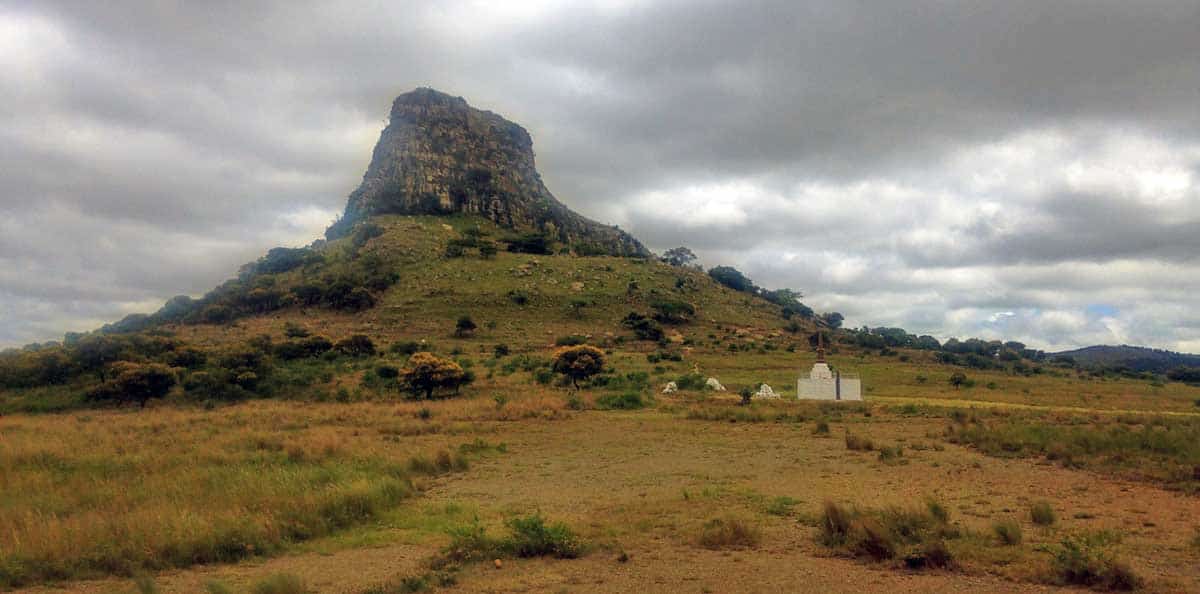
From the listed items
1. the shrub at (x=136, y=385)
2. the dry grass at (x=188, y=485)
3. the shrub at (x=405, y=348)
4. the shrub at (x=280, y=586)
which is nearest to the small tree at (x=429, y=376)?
the dry grass at (x=188, y=485)

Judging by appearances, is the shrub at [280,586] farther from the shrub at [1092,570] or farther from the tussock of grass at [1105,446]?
the tussock of grass at [1105,446]

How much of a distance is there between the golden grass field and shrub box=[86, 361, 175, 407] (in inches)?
38.1

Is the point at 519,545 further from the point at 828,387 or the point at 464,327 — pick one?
the point at 464,327

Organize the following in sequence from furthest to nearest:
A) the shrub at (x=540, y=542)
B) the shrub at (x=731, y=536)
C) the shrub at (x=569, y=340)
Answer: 1. the shrub at (x=569, y=340)
2. the shrub at (x=731, y=536)
3. the shrub at (x=540, y=542)

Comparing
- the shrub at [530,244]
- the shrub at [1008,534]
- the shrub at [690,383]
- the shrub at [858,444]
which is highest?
the shrub at [530,244]

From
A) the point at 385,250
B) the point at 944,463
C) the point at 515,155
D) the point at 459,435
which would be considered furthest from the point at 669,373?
the point at 515,155

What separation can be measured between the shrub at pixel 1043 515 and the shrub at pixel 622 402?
1969 cm

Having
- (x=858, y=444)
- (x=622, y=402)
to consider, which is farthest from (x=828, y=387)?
(x=858, y=444)

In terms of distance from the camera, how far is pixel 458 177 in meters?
116

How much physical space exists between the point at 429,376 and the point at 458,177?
8697cm

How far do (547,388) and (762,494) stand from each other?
77.0 ft

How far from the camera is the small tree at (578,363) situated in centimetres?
3728

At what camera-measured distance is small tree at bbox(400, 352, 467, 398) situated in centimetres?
3375

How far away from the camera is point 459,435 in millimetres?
22094
